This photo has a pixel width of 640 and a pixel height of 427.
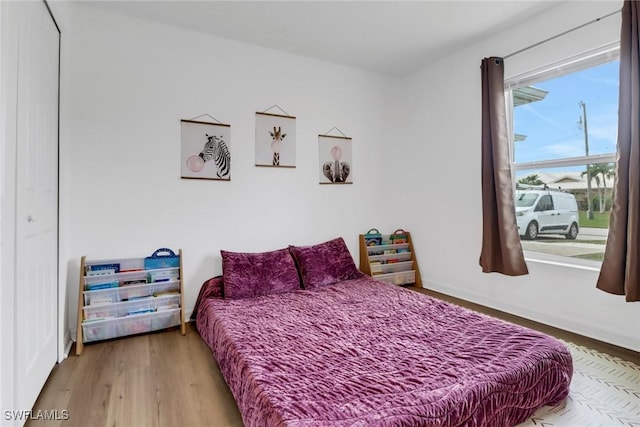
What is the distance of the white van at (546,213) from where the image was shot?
2641 millimetres

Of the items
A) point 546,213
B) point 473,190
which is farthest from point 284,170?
point 546,213

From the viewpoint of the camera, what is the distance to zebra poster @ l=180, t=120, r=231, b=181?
110 inches

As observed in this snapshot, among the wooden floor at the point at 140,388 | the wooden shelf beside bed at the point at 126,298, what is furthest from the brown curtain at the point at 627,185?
the wooden shelf beside bed at the point at 126,298

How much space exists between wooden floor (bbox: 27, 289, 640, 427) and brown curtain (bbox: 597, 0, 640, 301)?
0.53 metres

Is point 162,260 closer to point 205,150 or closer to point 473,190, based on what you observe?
point 205,150

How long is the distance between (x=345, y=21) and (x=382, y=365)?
8.60ft

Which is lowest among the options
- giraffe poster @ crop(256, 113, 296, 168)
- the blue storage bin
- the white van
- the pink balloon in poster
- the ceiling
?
the blue storage bin

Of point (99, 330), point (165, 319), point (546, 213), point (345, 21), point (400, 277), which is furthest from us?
point (400, 277)

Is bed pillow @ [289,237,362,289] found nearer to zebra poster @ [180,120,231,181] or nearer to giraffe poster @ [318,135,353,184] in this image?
giraffe poster @ [318,135,353,184]

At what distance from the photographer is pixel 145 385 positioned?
183 centimetres

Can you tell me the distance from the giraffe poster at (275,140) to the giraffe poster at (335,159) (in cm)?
35

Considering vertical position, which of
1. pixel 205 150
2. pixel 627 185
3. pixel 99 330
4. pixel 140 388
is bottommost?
pixel 140 388

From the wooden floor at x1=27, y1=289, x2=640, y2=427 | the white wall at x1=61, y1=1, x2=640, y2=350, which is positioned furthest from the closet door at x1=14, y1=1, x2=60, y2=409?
the white wall at x1=61, y1=1, x2=640, y2=350

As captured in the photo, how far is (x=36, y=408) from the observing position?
1.62m
